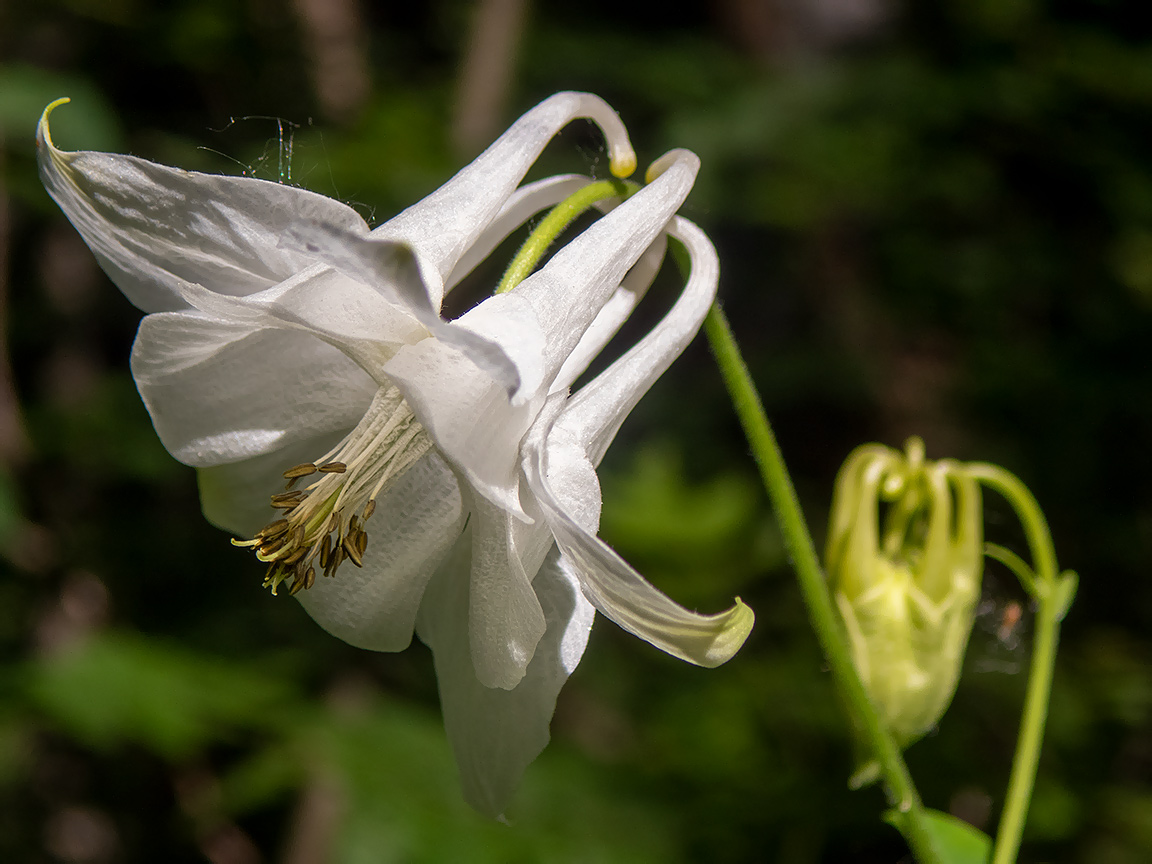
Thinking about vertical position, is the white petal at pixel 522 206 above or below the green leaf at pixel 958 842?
above

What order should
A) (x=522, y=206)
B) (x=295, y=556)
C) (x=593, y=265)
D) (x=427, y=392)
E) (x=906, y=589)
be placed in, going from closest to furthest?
(x=427, y=392)
(x=593, y=265)
(x=295, y=556)
(x=522, y=206)
(x=906, y=589)

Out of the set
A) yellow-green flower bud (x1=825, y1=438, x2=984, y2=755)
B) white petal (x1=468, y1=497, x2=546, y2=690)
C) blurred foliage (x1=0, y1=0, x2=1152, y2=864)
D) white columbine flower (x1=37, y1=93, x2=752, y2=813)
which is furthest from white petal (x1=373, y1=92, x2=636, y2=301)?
blurred foliage (x1=0, y1=0, x2=1152, y2=864)

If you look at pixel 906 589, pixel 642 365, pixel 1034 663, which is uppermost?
pixel 642 365

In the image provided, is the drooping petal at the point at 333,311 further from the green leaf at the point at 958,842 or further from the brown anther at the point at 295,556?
the green leaf at the point at 958,842

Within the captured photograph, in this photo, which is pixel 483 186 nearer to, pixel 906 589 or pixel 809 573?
pixel 809 573

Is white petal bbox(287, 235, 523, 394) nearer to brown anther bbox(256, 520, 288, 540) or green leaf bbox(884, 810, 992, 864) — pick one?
brown anther bbox(256, 520, 288, 540)

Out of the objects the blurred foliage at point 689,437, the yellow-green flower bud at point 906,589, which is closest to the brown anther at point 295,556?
the yellow-green flower bud at point 906,589

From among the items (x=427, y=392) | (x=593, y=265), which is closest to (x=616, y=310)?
(x=593, y=265)
